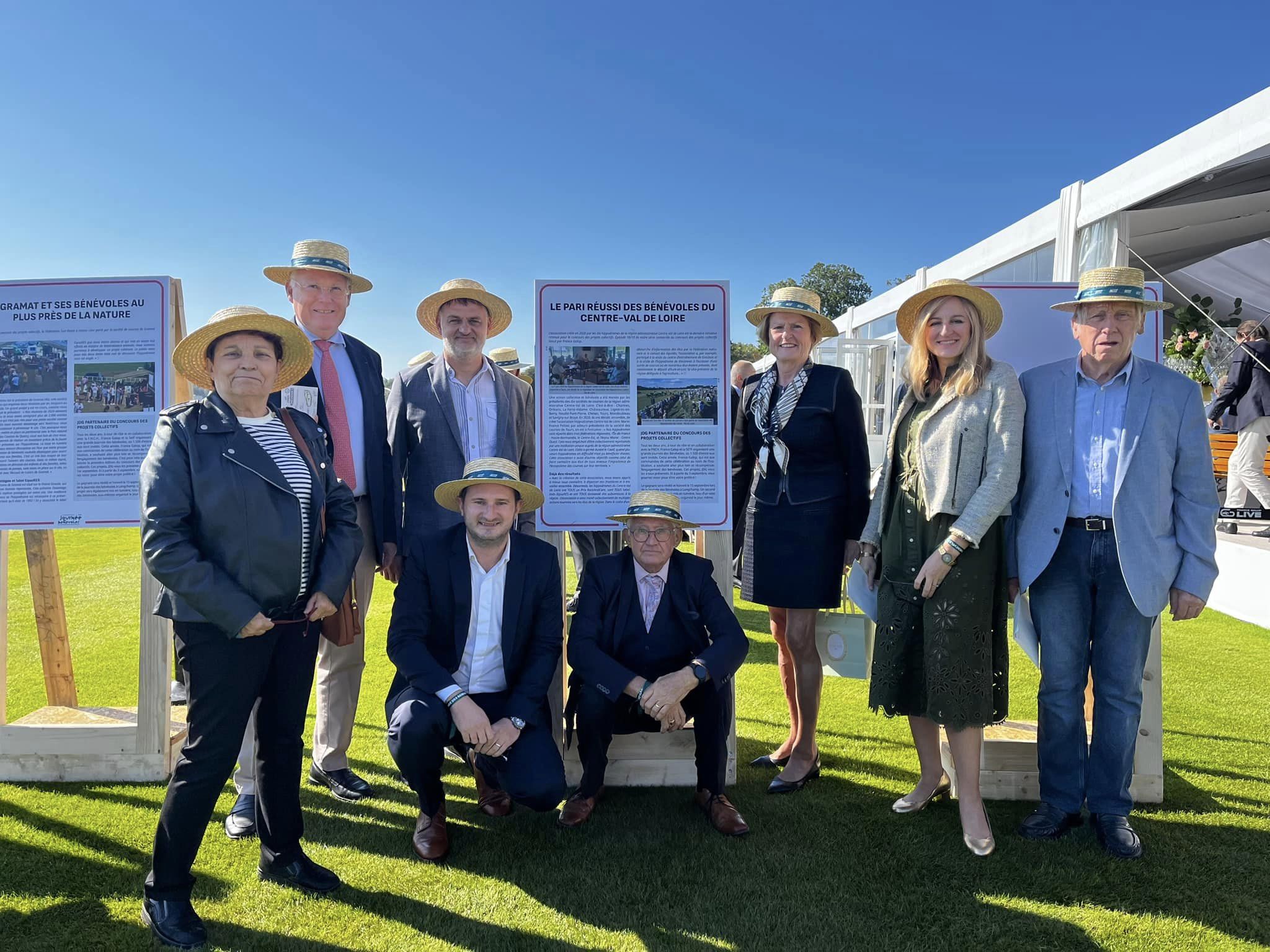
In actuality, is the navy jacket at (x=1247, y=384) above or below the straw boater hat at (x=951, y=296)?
above

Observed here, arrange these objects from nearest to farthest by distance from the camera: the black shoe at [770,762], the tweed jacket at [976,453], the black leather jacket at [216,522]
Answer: the black leather jacket at [216,522] → the tweed jacket at [976,453] → the black shoe at [770,762]

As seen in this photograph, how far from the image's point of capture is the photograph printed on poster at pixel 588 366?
133 inches

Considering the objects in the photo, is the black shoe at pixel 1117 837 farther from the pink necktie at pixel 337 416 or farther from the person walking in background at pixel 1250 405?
the person walking in background at pixel 1250 405

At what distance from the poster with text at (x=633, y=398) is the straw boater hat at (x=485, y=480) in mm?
342

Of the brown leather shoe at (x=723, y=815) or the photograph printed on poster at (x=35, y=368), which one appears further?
the photograph printed on poster at (x=35, y=368)

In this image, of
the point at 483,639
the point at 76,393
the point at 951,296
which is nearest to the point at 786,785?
the point at 483,639

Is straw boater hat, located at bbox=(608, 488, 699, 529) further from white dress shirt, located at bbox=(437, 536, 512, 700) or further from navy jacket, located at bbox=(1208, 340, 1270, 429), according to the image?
navy jacket, located at bbox=(1208, 340, 1270, 429)

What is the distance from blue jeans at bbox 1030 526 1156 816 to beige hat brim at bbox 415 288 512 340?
8.06 ft

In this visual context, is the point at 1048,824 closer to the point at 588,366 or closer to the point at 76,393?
the point at 588,366

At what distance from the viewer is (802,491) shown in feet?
10.6

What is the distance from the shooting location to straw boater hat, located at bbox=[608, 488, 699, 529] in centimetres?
306

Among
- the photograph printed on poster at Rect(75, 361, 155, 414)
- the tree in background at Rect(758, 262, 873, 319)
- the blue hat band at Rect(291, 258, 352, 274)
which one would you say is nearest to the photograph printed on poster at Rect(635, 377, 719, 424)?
the blue hat band at Rect(291, 258, 352, 274)

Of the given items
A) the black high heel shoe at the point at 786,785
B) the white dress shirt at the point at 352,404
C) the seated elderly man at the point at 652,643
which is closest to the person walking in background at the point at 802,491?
the black high heel shoe at the point at 786,785

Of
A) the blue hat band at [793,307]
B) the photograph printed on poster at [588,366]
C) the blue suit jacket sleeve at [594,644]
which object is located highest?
the blue hat band at [793,307]
